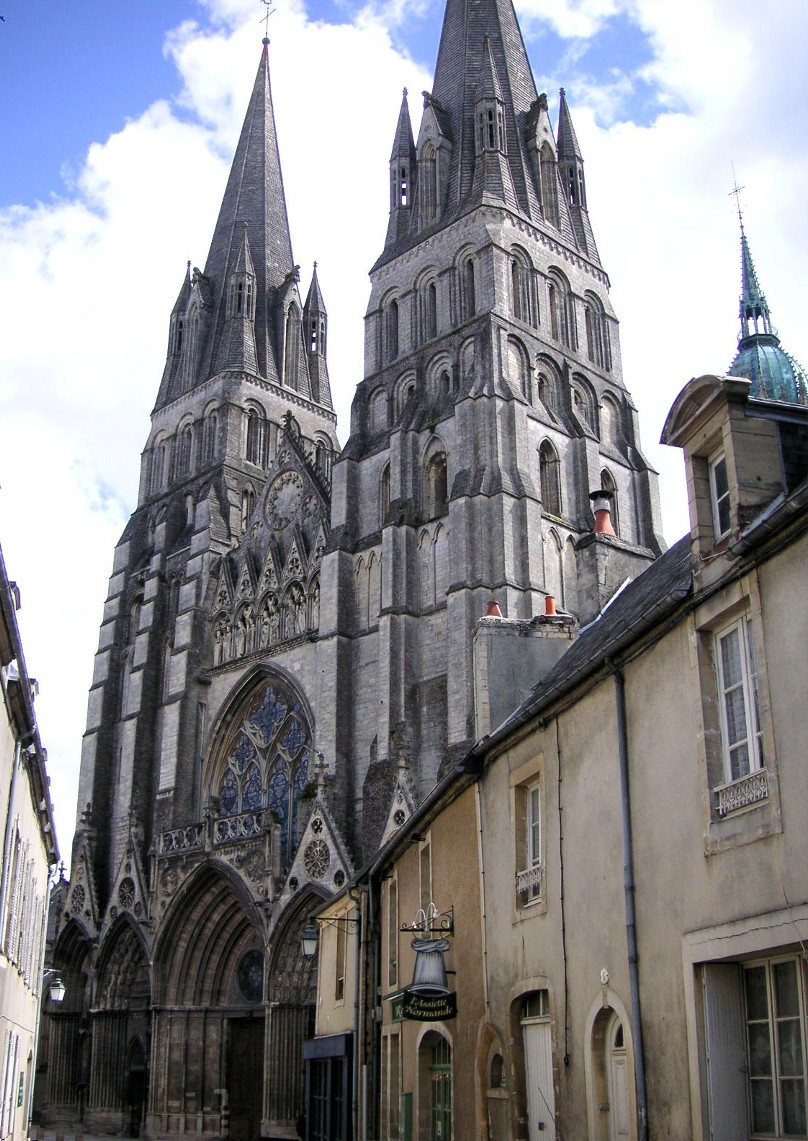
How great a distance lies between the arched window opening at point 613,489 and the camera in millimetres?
33500

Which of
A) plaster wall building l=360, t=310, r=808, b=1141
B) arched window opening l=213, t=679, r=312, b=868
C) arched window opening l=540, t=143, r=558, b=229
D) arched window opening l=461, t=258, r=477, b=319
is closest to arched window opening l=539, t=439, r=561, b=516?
arched window opening l=461, t=258, r=477, b=319

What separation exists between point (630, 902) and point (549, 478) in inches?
932

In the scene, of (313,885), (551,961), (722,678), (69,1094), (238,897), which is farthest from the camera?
(69,1094)

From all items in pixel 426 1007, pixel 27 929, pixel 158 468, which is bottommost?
pixel 426 1007

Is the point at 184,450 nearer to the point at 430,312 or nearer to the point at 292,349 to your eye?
the point at 292,349

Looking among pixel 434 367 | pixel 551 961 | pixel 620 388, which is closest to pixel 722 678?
pixel 551 961

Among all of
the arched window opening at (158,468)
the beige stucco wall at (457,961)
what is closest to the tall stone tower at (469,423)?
the arched window opening at (158,468)

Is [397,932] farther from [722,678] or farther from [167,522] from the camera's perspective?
[167,522]

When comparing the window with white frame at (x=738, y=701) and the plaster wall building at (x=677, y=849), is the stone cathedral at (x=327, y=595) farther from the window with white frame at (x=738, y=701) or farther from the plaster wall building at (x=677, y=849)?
the window with white frame at (x=738, y=701)

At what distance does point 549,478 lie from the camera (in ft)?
107

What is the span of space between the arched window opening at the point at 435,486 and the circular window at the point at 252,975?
12378mm

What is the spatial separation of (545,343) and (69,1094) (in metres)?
25.3

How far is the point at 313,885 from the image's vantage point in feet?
92.6

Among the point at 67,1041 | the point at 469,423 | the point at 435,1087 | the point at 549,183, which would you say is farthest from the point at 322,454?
the point at 435,1087
